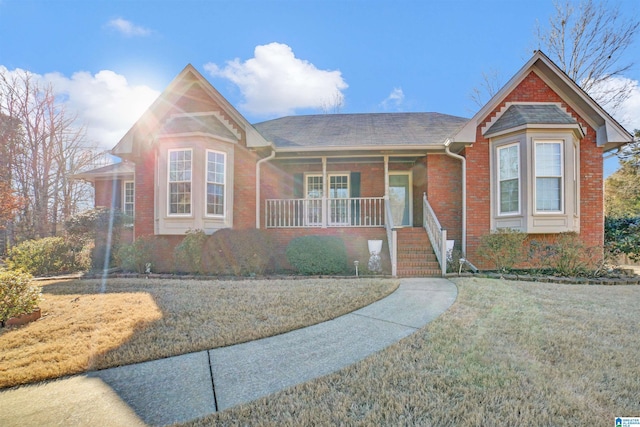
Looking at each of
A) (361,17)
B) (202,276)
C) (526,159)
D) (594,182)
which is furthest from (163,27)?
(594,182)

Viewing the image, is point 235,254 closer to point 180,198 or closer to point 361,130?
point 180,198

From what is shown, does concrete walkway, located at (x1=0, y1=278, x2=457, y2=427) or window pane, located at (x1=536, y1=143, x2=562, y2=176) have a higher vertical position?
window pane, located at (x1=536, y1=143, x2=562, y2=176)

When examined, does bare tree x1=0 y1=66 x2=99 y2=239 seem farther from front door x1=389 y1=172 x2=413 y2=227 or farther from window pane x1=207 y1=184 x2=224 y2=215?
front door x1=389 y1=172 x2=413 y2=227

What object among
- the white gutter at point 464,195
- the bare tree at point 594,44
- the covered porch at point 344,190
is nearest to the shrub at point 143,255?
the covered porch at point 344,190

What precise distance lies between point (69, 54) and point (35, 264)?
24.3 feet

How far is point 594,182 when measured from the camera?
973 cm

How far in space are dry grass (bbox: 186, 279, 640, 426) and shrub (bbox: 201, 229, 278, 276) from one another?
18.8 ft

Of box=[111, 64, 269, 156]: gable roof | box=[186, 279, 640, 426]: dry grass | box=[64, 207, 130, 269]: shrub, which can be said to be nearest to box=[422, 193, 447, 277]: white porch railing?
box=[186, 279, 640, 426]: dry grass

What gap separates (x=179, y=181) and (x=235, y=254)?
10.6 ft

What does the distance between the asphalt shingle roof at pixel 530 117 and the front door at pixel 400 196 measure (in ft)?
12.3

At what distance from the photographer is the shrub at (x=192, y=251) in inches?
351

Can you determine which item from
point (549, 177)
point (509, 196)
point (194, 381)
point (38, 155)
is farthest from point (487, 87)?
point (38, 155)

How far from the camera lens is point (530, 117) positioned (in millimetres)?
9086

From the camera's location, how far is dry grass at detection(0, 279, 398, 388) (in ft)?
11.4
